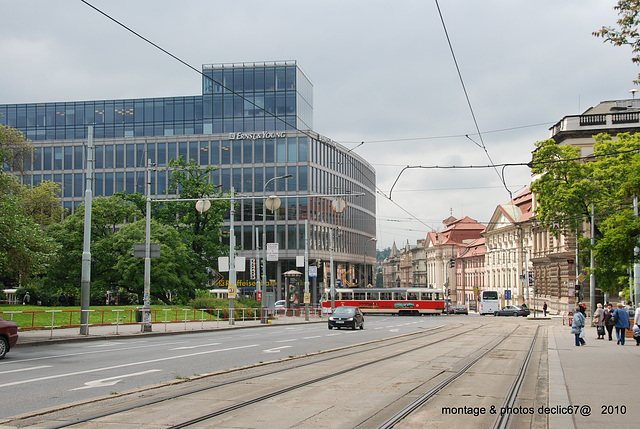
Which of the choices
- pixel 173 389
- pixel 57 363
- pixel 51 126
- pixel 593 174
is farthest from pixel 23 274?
pixel 51 126

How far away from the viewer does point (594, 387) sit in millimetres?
12719

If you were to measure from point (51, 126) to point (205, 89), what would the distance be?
66.2 feet

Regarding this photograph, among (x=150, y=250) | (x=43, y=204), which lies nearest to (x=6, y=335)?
(x=150, y=250)

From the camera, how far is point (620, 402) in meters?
10.8

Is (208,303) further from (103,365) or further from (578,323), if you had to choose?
(103,365)

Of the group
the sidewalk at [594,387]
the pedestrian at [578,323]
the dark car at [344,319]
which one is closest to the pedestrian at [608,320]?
the pedestrian at [578,323]

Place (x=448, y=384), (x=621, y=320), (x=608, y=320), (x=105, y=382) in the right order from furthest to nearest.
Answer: (x=608, y=320) < (x=621, y=320) < (x=448, y=384) < (x=105, y=382)

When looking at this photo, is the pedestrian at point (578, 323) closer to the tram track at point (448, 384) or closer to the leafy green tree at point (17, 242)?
the tram track at point (448, 384)

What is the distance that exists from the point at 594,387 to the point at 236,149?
224 ft

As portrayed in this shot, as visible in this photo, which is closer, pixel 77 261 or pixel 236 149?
pixel 77 261

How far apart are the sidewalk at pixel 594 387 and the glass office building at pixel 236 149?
55.8 m

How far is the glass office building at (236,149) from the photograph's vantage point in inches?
3049

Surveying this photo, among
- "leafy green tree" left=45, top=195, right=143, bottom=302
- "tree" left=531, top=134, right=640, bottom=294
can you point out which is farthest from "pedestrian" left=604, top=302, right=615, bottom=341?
"leafy green tree" left=45, top=195, right=143, bottom=302

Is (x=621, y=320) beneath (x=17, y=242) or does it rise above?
beneath
